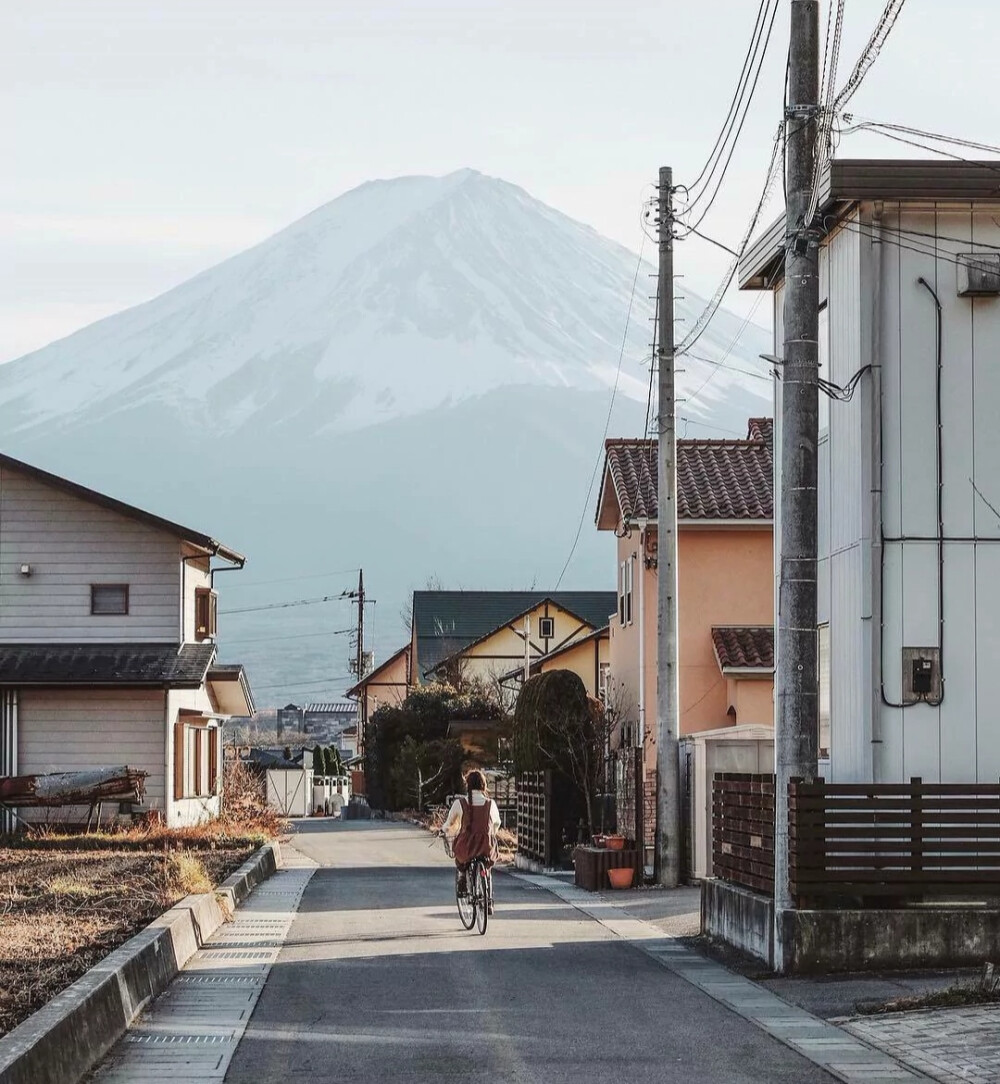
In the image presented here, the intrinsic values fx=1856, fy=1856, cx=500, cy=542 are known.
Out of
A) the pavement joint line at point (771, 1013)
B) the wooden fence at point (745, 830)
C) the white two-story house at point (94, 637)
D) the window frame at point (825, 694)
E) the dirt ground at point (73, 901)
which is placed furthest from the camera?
the white two-story house at point (94, 637)

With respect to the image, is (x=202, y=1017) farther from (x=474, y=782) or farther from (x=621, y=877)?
(x=621, y=877)

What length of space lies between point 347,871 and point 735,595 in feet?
31.1

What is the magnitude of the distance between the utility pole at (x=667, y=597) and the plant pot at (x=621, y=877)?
0.37 m

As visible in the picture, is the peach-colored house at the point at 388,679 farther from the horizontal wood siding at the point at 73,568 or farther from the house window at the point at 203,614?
the horizontal wood siding at the point at 73,568

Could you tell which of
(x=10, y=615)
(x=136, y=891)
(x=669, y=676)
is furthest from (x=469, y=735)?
(x=136, y=891)

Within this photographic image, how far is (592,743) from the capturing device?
31.8m

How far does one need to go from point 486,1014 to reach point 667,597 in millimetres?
13333

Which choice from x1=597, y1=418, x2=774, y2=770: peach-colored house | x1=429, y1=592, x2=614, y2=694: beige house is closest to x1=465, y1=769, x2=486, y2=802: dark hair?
x1=597, y1=418, x2=774, y2=770: peach-colored house

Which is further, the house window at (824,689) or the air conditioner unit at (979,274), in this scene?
the house window at (824,689)

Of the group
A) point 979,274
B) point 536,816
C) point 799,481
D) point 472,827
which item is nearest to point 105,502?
point 536,816

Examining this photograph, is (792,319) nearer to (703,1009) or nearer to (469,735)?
(703,1009)

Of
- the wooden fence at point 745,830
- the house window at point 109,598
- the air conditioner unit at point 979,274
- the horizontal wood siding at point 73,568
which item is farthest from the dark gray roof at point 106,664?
the air conditioner unit at point 979,274

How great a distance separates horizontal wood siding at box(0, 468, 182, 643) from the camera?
3609 cm

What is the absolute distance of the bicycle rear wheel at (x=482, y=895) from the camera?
18094 mm
